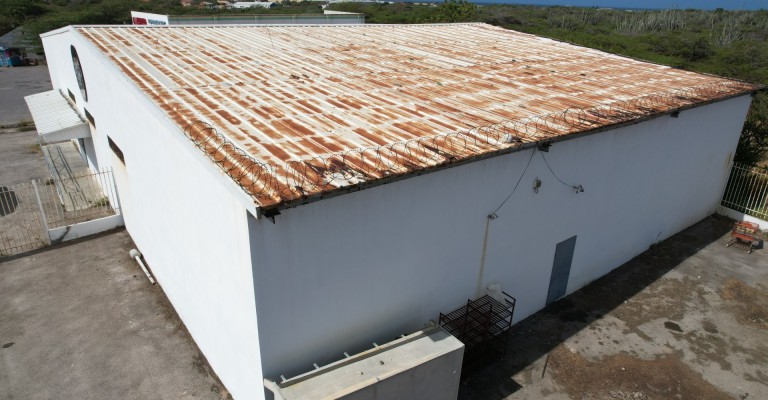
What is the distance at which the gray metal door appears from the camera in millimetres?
10047

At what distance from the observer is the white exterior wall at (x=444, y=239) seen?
627 cm

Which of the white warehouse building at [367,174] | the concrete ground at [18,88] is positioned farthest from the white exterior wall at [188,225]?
the concrete ground at [18,88]

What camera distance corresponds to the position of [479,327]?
8.41m

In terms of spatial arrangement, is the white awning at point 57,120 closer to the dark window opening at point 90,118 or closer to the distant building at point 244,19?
the dark window opening at point 90,118

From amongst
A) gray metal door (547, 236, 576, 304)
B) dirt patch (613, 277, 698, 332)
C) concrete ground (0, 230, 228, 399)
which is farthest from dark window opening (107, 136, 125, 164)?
dirt patch (613, 277, 698, 332)

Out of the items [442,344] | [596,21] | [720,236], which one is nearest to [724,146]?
[720,236]

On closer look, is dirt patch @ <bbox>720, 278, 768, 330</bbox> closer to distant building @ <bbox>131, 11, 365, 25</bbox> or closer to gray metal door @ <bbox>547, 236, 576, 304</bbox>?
gray metal door @ <bbox>547, 236, 576, 304</bbox>

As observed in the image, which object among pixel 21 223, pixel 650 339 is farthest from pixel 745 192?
pixel 21 223

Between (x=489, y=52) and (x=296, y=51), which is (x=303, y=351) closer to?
(x=296, y=51)

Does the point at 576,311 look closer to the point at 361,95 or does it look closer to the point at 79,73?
the point at 361,95

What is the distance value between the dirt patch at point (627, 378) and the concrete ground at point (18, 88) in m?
28.5

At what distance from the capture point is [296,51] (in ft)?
43.9

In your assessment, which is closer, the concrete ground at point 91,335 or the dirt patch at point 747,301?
the concrete ground at point 91,335

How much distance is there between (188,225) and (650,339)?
8.76m
